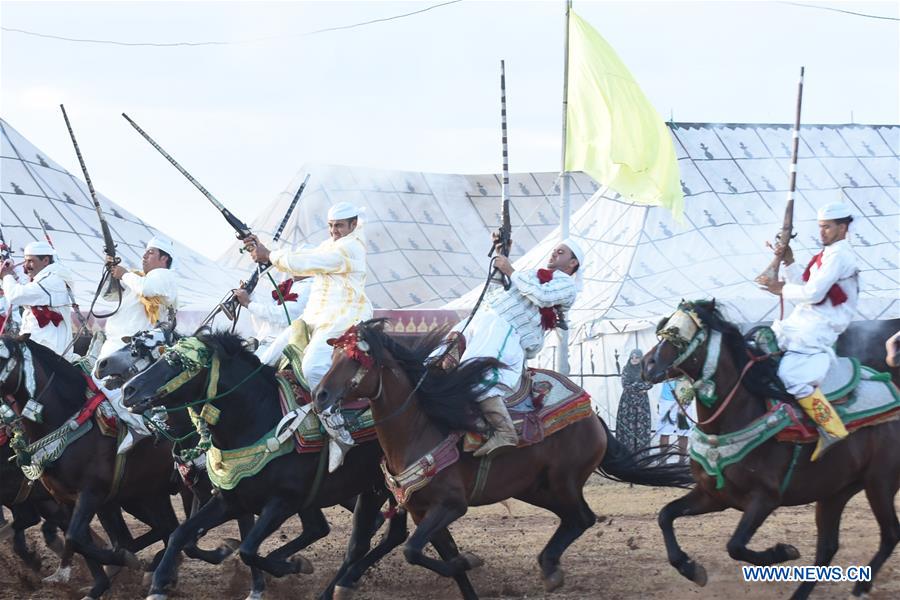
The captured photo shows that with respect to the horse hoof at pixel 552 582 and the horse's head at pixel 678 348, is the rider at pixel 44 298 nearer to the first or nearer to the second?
the horse hoof at pixel 552 582

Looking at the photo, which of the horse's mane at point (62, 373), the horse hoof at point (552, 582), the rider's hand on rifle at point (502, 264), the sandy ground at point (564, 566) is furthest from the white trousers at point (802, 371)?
the horse's mane at point (62, 373)

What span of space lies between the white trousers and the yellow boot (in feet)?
0.22

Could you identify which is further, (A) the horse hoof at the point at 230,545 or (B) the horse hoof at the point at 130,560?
(A) the horse hoof at the point at 230,545

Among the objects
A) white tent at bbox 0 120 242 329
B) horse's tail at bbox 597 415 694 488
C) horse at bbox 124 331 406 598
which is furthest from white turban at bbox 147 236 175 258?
white tent at bbox 0 120 242 329

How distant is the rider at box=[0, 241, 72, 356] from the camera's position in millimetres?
9906

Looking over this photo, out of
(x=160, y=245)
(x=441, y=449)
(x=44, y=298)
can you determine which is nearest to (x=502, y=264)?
(x=441, y=449)

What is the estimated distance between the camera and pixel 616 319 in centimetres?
1803

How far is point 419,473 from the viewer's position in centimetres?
791

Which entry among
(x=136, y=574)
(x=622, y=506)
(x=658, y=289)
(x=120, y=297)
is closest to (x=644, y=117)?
(x=658, y=289)

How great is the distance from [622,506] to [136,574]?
5.80 meters

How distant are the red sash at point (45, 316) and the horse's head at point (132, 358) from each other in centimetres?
137

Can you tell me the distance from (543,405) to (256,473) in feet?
6.94

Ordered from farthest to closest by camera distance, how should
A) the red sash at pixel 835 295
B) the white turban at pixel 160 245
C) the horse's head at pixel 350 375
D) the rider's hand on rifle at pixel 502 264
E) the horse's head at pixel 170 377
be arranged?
1. the white turban at pixel 160 245
2. the rider's hand on rifle at pixel 502 264
3. the red sash at pixel 835 295
4. the horse's head at pixel 170 377
5. the horse's head at pixel 350 375

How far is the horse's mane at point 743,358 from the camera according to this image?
8117 millimetres
